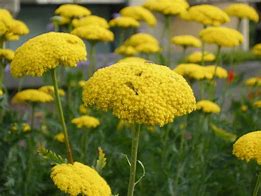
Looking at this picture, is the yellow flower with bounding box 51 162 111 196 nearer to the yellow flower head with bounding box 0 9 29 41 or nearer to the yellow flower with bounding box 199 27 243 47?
the yellow flower head with bounding box 0 9 29 41

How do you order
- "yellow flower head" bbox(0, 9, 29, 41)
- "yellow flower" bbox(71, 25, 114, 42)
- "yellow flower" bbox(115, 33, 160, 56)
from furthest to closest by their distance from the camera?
"yellow flower" bbox(115, 33, 160, 56)
"yellow flower" bbox(71, 25, 114, 42)
"yellow flower head" bbox(0, 9, 29, 41)

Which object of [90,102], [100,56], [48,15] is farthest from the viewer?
[48,15]

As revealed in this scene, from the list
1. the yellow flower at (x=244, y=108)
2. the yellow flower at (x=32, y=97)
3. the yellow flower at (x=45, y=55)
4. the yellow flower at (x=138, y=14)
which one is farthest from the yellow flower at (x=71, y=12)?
the yellow flower at (x=45, y=55)

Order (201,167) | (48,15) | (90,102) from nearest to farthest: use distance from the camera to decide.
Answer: (90,102) < (201,167) < (48,15)

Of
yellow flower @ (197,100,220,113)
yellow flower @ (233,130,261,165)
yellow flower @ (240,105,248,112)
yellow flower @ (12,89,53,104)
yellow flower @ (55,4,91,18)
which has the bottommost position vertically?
yellow flower @ (240,105,248,112)

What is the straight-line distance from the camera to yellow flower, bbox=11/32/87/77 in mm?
2133

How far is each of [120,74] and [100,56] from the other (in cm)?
758

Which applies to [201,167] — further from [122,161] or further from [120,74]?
[120,74]

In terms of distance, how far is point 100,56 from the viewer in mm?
9438

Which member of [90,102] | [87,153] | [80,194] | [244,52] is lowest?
[244,52]

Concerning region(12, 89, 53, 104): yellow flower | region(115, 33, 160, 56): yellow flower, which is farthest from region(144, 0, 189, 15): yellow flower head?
region(12, 89, 53, 104): yellow flower

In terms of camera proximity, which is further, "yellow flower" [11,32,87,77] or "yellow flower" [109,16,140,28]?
"yellow flower" [109,16,140,28]

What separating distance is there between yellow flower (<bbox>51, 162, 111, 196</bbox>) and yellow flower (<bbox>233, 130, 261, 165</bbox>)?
0.43m

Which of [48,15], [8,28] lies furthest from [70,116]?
A: [48,15]
